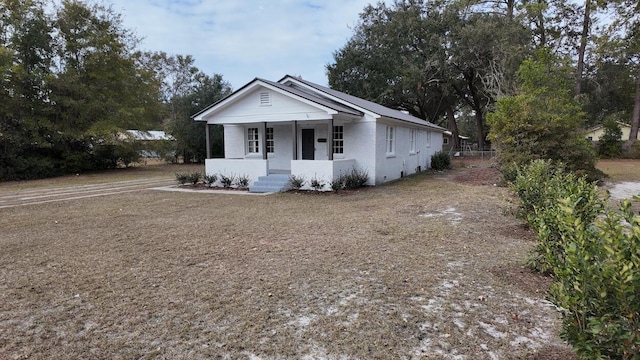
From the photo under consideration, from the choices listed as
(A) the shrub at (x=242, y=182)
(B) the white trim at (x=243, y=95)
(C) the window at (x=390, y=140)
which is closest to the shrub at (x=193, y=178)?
(A) the shrub at (x=242, y=182)

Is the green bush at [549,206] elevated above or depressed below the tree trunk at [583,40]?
below

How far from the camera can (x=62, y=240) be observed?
235 inches

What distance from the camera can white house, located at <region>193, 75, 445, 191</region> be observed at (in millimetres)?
12180

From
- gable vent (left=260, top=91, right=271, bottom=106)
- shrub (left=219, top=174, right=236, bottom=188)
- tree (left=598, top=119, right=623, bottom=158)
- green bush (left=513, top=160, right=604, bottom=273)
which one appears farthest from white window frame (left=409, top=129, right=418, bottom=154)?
tree (left=598, top=119, right=623, bottom=158)

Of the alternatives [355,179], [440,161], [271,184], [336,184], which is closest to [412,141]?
[440,161]

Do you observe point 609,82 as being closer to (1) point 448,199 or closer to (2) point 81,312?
(1) point 448,199

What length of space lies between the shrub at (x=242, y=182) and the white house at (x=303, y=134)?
14cm

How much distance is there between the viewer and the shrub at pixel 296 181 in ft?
39.8

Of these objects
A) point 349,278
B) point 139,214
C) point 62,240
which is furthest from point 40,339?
point 139,214

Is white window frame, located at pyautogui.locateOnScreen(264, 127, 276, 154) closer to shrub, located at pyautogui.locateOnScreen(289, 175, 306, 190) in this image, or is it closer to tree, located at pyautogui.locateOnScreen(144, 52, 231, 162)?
shrub, located at pyautogui.locateOnScreen(289, 175, 306, 190)

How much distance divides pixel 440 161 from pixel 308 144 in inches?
389

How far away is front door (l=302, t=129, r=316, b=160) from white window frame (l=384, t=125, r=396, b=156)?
9.63 feet

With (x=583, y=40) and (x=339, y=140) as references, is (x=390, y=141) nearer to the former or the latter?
(x=339, y=140)

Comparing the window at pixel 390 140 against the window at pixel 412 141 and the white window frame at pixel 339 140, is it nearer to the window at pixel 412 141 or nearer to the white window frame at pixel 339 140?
the white window frame at pixel 339 140
